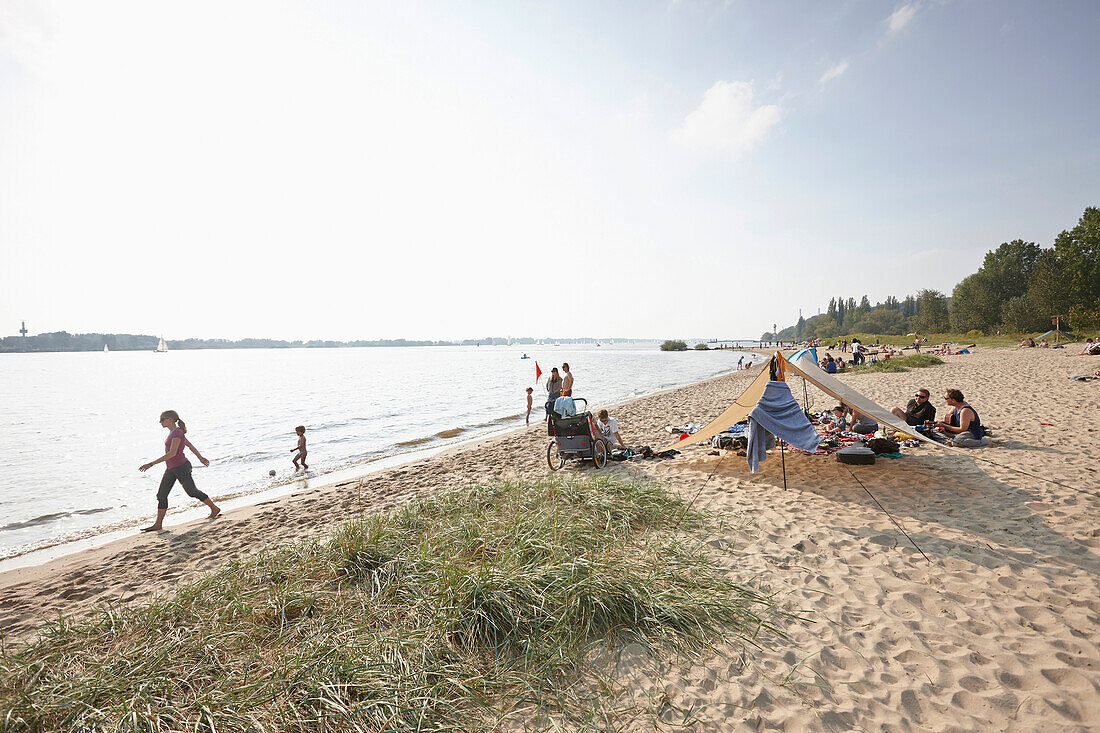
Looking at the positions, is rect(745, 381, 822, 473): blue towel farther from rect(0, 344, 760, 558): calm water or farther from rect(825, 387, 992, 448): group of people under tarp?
rect(0, 344, 760, 558): calm water

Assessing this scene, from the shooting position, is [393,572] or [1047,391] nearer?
[393,572]

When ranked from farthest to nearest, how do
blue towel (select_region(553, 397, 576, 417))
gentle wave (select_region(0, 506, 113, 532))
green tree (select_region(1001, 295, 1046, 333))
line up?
green tree (select_region(1001, 295, 1046, 333)) < blue towel (select_region(553, 397, 576, 417)) < gentle wave (select_region(0, 506, 113, 532))

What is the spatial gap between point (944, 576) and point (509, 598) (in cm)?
→ 404

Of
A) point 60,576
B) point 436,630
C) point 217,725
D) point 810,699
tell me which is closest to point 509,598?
point 436,630

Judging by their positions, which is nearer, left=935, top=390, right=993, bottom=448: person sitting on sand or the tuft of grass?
left=935, top=390, right=993, bottom=448: person sitting on sand

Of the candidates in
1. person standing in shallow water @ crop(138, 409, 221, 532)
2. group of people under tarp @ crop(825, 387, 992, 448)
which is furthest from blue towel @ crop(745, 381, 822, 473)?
person standing in shallow water @ crop(138, 409, 221, 532)

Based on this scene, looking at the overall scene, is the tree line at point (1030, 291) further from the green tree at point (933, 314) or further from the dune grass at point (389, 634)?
the dune grass at point (389, 634)

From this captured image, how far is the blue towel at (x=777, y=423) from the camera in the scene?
624 cm

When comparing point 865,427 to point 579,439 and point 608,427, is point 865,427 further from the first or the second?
point 579,439

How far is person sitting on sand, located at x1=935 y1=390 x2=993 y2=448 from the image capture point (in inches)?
322

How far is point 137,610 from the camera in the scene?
399 centimetres

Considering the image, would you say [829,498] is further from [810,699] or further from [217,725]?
[217,725]

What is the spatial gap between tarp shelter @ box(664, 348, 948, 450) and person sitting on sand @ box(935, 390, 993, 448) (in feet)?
6.13

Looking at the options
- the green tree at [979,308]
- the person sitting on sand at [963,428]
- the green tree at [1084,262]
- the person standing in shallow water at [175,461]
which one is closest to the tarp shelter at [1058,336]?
the green tree at [1084,262]
